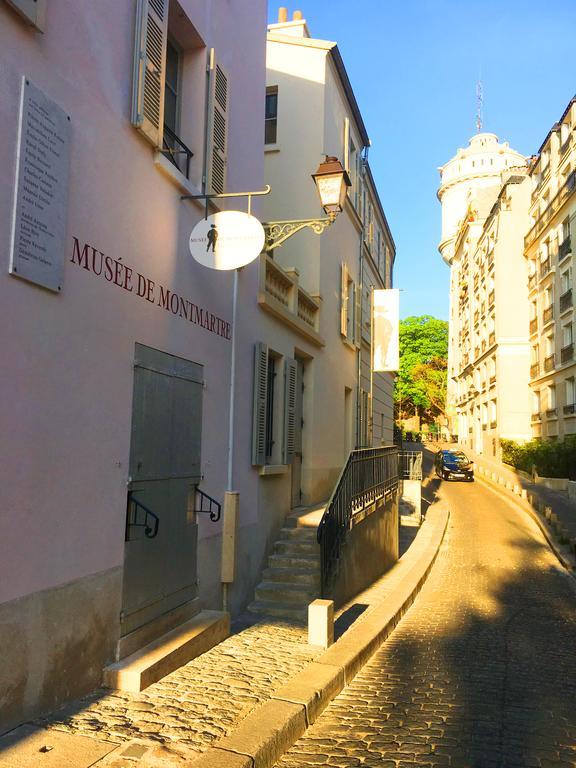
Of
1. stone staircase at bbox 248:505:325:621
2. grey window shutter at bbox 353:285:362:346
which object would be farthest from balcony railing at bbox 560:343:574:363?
stone staircase at bbox 248:505:325:621

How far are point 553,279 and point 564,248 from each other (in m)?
2.20

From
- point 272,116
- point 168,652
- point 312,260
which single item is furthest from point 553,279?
point 168,652

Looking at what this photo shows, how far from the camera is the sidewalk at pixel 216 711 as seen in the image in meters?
3.54

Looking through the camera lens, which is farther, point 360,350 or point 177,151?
point 360,350

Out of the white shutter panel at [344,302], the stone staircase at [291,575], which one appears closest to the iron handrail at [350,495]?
the stone staircase at [291,575]

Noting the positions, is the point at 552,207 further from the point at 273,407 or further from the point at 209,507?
the point at 209,507

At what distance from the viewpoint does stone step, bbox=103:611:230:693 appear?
4.58m

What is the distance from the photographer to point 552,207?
32219 mm

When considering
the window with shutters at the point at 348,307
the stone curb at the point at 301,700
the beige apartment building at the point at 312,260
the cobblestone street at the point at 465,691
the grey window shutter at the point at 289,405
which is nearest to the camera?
the stone curb at the point at 301,700

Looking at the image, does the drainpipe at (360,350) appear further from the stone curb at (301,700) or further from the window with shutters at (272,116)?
the stone curb at (301,700)

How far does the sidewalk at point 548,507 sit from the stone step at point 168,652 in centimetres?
1012

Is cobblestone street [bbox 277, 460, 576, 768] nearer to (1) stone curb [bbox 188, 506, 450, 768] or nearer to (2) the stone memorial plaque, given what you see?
(1) stone curb [bbox 188, 506, 450, 768]

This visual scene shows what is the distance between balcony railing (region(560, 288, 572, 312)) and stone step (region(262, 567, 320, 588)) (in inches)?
1060

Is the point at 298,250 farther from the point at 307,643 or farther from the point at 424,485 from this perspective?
the point at 424,485
